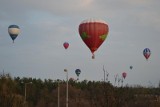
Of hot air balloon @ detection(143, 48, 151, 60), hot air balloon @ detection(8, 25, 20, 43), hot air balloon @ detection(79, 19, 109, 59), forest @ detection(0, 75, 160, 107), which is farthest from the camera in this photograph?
hot air balloon @ detection(143, 48, 151, 60)

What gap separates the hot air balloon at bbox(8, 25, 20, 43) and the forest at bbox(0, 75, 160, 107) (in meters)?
5.96

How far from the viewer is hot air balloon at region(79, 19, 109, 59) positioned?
35750mm

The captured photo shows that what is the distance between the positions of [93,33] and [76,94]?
45048mm

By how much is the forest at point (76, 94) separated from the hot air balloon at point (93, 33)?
3542 mm

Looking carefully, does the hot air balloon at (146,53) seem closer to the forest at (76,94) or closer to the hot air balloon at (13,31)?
the forest at (76,94)

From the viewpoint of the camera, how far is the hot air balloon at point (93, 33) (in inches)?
1407

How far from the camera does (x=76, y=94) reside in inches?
3142

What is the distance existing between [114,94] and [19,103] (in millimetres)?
18665

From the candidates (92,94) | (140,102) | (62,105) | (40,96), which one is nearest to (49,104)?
(62,105)

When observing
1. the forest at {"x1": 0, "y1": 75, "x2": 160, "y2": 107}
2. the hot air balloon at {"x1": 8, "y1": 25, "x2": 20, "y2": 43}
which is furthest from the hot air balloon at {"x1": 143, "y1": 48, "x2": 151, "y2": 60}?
the hot air balloon at {"x1": 8, "y1": 25, "x2": 20, "y2": 43}

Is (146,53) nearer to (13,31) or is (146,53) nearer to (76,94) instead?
(13,31)

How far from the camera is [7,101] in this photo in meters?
27.2

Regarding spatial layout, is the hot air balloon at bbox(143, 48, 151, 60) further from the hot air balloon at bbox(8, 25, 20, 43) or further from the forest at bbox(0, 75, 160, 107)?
the hot air balloon at bbox(8, 25, 20, 43)

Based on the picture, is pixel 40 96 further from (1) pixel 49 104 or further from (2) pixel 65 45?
(2) pixel 65 45
